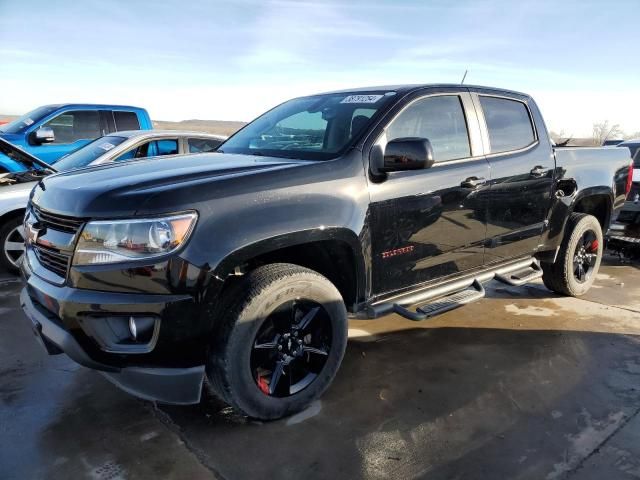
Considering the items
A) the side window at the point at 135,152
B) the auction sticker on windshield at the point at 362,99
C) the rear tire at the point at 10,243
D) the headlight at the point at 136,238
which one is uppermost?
the auction sticker on windshield at the point at 362,99

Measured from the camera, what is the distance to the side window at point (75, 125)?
7906mm

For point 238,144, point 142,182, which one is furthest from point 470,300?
point 142,182

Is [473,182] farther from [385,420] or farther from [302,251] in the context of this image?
[385,420]

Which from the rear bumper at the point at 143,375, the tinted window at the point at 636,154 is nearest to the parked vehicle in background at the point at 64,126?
the rear bumper at the point at 143,375

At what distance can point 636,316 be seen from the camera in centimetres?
450

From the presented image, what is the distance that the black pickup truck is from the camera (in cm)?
230

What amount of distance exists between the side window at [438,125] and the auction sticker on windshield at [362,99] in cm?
23

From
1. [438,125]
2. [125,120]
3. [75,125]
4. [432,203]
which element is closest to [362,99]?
[438,125]

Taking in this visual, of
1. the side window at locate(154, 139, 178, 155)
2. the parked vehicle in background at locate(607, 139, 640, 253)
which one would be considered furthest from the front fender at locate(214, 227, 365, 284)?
the parked vehicle in background at locate(607, 139, 640, 253)

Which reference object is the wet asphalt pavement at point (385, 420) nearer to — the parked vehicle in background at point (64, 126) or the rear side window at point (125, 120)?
the parked vehicle in background at point (64, 126)

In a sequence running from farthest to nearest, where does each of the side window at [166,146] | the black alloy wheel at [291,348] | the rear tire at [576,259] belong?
the side window at [166,146]
the rear tire at [576,259]
the black alloy wheel at [291,348]

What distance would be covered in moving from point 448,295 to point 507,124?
1.54 meters

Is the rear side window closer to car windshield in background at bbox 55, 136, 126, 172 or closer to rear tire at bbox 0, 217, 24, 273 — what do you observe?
car windshield in background at bbox 55, 136, 126, 172

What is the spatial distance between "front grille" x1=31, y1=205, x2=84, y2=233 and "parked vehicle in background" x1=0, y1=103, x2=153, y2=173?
17.4ft
